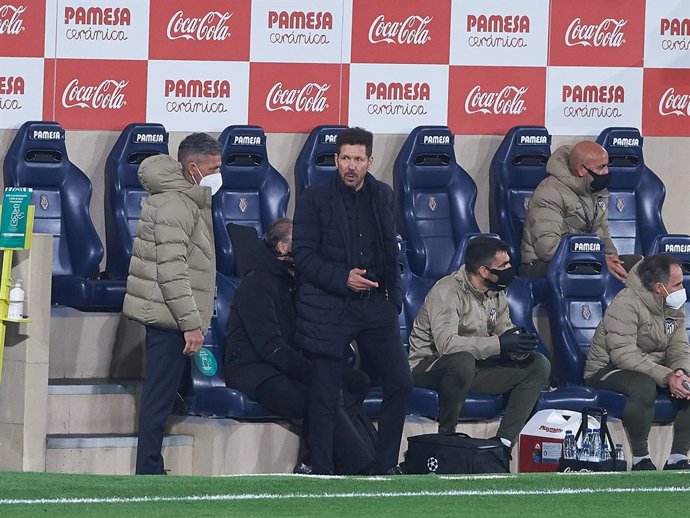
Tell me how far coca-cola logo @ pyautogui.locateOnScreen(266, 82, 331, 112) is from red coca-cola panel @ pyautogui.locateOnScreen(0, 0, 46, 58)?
4.76ft

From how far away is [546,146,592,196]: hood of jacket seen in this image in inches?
405

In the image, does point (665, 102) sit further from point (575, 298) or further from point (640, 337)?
point (640, 337)

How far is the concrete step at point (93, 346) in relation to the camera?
8.92 metres

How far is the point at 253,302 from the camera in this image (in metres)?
8.23

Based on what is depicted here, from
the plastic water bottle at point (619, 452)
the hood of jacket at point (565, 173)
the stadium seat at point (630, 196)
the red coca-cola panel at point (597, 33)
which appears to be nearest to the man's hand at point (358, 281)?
the plastic water bottle at point (619, 452)

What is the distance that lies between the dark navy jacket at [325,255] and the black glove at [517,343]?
1.08 m

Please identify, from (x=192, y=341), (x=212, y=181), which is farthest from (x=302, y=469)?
(x=212, y=181)

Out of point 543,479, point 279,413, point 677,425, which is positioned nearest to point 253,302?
point 279,413

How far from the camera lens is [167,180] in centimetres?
794

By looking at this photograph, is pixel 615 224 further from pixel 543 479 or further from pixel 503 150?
pixel 543 479

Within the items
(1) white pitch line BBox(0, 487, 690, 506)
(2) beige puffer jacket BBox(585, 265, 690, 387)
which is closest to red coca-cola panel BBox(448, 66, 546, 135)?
(2) beige puffer jacket BBox(585, 265, 690, 387)

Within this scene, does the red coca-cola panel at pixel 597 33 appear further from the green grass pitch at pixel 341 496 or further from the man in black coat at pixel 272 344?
the green grass pitch at pixel 341 496

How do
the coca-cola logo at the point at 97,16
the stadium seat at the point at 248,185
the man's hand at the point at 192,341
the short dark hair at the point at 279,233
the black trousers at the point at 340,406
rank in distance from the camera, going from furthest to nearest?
the coca-cola logo at the point at 97,16 → the stadium seat at the point at 248,185 → the short dark hair at the point at 279,233 → the black trousers at the point at 340,406 → the man's hand at the point at 192,341

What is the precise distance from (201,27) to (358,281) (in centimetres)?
332
